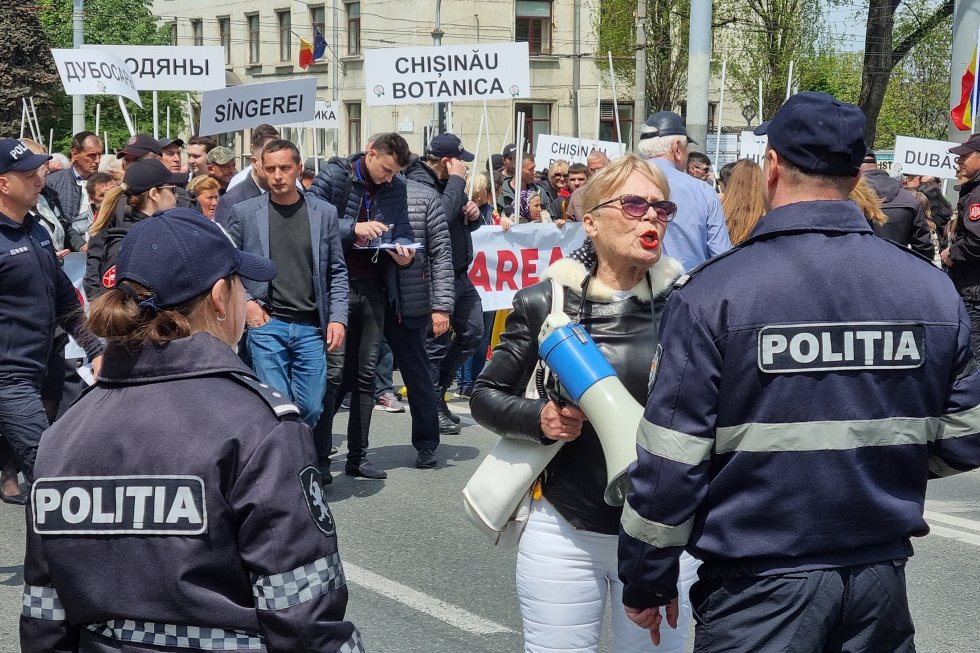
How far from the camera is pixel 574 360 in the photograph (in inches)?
122

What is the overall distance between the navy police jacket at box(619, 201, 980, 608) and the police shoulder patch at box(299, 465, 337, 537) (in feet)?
2.35

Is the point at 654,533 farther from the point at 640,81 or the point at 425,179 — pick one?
the point at 640,81

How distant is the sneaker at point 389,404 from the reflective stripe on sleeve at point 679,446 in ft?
24.8

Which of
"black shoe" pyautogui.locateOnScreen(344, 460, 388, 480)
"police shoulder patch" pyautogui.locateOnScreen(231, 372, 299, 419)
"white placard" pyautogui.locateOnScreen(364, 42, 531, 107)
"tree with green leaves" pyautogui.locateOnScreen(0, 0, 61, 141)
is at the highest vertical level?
"tree with green leaves" pyautogui.locateOnScreen(0, 0, 61, 141)

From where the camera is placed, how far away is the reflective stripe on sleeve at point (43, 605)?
230 centimetres

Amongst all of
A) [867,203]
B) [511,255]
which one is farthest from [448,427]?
[867,203]

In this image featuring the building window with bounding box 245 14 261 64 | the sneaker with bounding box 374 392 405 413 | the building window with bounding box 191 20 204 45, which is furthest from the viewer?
the building window with bounding box 191 20 204 45

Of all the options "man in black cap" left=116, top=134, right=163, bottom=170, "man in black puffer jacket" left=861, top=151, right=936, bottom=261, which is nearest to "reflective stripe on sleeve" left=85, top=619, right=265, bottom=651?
"man in black cap" left=116, top=134, right=163, bottom=170

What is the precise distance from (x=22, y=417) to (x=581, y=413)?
341cm

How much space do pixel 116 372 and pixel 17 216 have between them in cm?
385

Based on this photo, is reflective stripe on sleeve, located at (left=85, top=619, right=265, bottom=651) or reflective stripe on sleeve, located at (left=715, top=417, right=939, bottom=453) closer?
reflective stripe on sleeve, located at (left=85, top=619, right=265, bottom=651)

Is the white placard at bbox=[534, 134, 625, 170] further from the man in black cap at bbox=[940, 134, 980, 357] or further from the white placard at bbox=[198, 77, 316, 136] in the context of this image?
the man in black cap at bbox=[940, 134, 980, 357]

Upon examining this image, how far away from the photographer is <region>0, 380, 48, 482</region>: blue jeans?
18.5ft

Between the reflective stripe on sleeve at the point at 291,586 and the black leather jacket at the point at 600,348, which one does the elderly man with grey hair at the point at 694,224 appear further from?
the reflective stripe on sleeve at the point at 291,586
